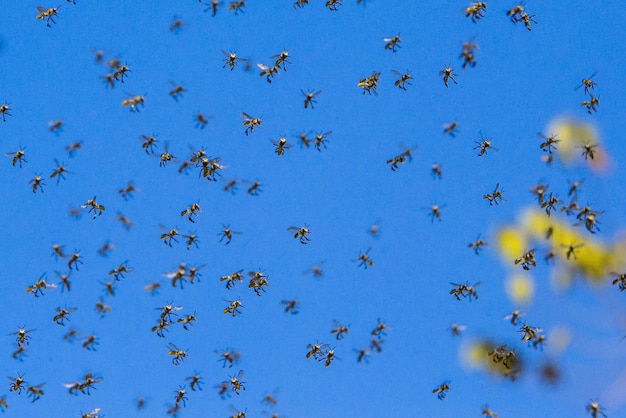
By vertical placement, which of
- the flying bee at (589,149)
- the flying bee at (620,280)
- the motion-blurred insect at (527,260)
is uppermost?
the flying bee at (589,149)

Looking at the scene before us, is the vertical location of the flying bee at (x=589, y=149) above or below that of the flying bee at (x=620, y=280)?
above

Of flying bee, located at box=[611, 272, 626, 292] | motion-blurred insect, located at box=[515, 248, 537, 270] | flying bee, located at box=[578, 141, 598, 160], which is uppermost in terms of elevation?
flying bee, located at box=[578, 141, 598, 160]

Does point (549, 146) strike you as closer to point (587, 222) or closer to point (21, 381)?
point (587, 222)

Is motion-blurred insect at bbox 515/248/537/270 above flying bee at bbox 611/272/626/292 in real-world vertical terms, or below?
above
